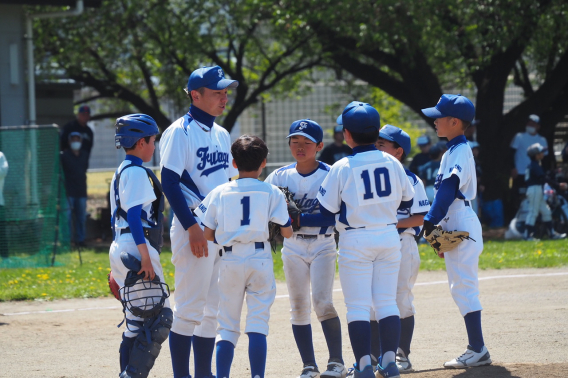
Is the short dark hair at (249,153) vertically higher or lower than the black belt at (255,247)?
higher

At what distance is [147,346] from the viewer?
4.49m

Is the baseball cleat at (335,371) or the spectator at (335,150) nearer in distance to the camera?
the baseball cleat at (335,371)

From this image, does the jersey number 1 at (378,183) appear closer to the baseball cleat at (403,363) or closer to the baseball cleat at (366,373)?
the baseball cleat at (366,373)

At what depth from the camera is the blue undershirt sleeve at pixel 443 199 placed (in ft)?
16.8

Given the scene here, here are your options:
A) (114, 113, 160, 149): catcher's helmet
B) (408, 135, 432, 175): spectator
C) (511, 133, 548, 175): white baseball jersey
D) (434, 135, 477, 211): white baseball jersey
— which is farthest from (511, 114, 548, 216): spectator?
(114, 113, 160, 149): catcher's helmet

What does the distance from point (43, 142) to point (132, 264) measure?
7640 millimetres

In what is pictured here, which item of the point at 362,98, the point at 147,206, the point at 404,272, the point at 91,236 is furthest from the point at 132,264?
the point at 362,98

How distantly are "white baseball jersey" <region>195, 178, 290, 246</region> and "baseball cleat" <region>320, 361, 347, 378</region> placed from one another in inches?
40.9

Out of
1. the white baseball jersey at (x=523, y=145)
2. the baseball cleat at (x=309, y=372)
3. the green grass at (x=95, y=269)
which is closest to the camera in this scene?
the baseball cleat at (x=309, y=372)

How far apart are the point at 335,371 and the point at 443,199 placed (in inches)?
55.9

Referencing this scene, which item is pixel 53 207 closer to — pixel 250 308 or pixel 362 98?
pixel 250 308

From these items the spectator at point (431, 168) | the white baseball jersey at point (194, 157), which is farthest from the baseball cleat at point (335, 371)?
the spectator at point (431, 168)

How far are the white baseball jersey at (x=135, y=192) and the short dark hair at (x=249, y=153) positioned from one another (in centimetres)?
59

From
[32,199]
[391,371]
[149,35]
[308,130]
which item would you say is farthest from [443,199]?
[149,35]
